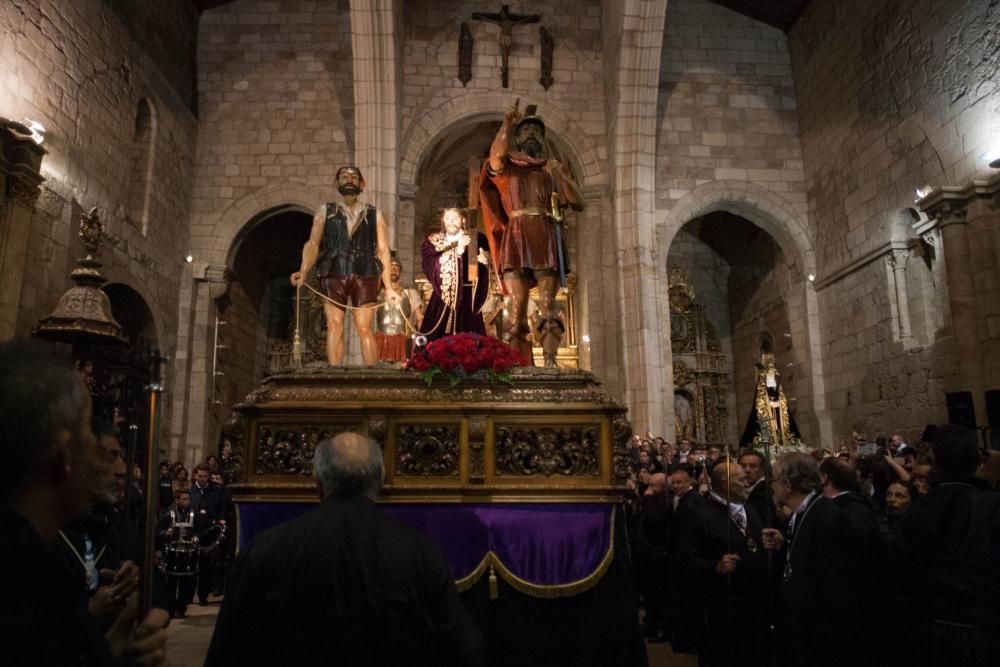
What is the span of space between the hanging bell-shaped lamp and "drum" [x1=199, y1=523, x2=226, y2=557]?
2.59 meters

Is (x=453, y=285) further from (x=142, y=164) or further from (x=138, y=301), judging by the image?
(x=142, y=164)

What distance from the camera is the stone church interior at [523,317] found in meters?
2.79

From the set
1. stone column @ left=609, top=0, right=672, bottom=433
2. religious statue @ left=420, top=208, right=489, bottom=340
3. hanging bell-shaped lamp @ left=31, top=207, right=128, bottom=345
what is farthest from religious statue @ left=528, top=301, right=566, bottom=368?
stone column @ left=609, top=0, right=672, bottom=433

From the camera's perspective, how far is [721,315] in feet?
61.4

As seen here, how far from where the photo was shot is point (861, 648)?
2916 mm

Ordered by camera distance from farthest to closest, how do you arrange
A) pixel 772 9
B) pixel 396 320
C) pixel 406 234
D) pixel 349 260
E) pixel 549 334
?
1. pixel 772 9
2. pixel 406 234
3. pixel 396 320
4. pixel 349 260
5. pixel 549 334

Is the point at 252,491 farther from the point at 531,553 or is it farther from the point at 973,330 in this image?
the point at 973,330

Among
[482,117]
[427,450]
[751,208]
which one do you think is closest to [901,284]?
[751,208]

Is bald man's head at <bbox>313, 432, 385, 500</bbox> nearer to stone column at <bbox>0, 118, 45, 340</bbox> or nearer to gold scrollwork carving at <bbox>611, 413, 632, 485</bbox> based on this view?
gold scrollwork carving at <bbox>611, 413, 632, 485</bbox>

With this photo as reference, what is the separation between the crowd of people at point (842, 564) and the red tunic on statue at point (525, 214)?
1.96 m

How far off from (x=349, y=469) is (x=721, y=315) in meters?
17.9

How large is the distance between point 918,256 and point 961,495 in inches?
395

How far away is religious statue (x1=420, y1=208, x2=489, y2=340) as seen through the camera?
7.69 metres

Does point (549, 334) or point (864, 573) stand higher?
point (549, 334)
